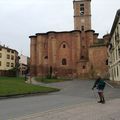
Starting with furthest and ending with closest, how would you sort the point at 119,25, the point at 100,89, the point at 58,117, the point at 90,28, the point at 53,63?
the point at 90,28 < the point at 53,63 < the point at 119,25 < the point at 100,89 < the point at 58,117

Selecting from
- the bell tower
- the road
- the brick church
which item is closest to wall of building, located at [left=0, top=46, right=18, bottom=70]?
the brick church

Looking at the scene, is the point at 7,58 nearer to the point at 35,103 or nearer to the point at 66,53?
the point at 66,53

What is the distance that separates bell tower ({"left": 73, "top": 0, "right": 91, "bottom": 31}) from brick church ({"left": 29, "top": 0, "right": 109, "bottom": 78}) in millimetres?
1021

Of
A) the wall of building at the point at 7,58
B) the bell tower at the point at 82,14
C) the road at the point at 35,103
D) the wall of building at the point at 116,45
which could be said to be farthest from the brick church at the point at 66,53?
the road at the point at 35,103

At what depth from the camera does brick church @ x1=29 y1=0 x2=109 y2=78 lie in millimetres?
71938

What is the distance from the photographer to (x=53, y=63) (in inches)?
3019

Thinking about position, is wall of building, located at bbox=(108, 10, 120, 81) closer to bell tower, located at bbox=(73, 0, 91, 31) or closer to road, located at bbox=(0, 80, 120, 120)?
road, located at bbox=(0, 80, 120, 120)

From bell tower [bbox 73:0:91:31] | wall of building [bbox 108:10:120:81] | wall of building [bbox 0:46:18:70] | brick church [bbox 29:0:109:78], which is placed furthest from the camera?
wall of building [bbox 0:46:18:70]

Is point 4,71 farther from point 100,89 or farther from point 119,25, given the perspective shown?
point 100,89

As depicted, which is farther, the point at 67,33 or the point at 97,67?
the point at 67,33

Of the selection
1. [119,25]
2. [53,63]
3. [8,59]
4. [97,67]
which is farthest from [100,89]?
[8,59]

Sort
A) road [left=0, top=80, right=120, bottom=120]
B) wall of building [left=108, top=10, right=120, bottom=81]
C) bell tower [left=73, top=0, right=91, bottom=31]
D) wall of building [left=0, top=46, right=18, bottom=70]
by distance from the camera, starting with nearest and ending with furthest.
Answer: road [left=0, top=80, right=120, bottom=120] → wall of building [left=108, top=10, right=120, bottom=81] → bell tower [left=73, top=0, right=91, bottom=31] → wall of building [left=0, top=46, right=18, bottom=70]

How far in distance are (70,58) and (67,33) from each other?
6.84 meters

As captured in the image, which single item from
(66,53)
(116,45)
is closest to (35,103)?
(116,45)
